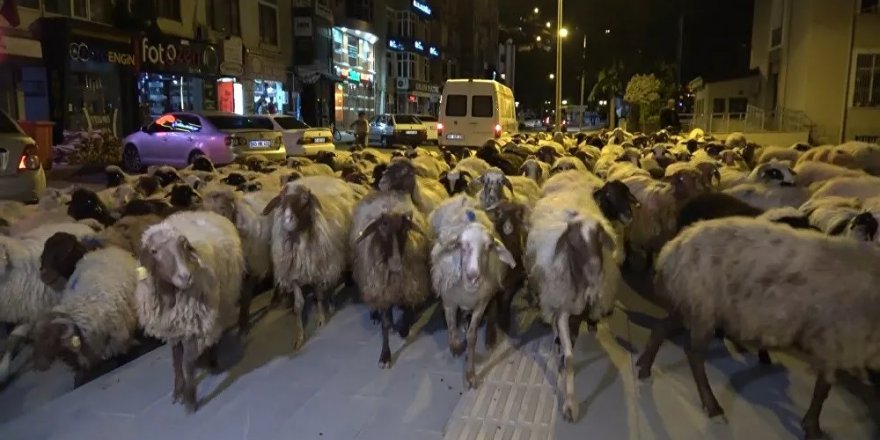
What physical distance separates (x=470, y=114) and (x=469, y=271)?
1672cm

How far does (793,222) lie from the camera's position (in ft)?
19.7

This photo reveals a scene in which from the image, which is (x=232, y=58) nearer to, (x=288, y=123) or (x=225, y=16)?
(x=225, y=16)

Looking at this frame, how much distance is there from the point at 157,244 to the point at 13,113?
65.5 feet

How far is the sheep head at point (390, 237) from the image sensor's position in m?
6.03

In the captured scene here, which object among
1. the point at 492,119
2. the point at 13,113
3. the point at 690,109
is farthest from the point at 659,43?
the point at 13,113

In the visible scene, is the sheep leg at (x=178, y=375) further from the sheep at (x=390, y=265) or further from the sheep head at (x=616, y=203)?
the sheep head at (x=616, y=203)

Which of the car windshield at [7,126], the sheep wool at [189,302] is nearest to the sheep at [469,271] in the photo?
the sheep wool at [189,302]

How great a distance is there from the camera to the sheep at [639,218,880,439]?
4.31m

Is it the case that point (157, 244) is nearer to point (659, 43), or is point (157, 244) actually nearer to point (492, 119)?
point (492, 119)

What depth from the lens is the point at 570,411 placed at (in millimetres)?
4926

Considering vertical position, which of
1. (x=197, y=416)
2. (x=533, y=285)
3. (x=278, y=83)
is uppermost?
(x=278, y=83)

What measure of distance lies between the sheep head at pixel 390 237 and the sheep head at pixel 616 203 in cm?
253

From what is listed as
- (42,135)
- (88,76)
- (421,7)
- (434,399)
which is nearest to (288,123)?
(42,135)

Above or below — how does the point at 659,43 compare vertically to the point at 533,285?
above
